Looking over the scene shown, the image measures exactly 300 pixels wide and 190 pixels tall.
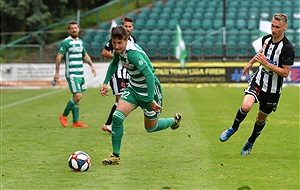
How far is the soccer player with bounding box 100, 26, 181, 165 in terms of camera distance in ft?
28.1

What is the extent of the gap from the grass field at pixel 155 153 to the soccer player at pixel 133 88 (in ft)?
1.42

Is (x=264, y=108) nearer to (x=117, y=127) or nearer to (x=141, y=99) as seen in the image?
(x=141, y=99)

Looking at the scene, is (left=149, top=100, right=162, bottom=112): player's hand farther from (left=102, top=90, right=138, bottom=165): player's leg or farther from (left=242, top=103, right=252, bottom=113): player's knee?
(left=242, top=103, right=252, bottom=113): player's knee

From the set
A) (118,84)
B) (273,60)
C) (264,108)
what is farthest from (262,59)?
(118,84)

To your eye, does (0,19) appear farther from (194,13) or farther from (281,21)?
(281,21)

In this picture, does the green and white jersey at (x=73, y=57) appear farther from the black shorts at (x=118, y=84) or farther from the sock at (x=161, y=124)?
the sock at (x=161, y=124)

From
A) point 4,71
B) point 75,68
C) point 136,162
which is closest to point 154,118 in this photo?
point 136,162

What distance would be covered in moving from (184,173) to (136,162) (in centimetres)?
110

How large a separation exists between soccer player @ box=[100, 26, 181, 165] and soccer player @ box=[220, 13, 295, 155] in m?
1.26

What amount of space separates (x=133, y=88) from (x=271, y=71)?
1.94 meters

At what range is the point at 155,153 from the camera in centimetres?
992

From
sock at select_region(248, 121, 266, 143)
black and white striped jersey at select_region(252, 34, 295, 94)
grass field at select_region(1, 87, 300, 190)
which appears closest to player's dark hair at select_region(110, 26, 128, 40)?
grass field at select_region(1, 87, 300, 190)

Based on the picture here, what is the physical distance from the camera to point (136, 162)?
9.05 m

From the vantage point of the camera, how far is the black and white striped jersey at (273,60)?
30.1ft
